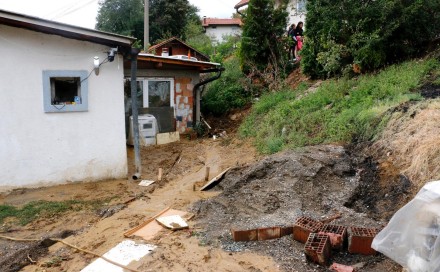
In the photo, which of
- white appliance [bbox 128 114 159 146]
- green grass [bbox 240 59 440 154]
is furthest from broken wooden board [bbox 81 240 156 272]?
white appliance [bbox 128 114 159 146]

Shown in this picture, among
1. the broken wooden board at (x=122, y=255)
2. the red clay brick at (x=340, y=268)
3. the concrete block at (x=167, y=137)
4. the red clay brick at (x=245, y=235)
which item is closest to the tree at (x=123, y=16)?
the concrete block at (x=167, y=137)

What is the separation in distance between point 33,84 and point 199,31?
26.9m

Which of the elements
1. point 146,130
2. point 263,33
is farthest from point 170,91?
point 263,33

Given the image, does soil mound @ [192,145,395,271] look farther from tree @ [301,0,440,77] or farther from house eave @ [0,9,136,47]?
tree @ [301,0,440,77]

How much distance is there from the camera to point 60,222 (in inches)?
241

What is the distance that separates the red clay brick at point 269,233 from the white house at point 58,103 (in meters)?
4.94

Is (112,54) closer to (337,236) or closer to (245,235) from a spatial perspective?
(245,235)

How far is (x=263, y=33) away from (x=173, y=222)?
36.1 feet

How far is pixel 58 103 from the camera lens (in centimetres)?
796

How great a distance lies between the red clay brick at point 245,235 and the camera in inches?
184

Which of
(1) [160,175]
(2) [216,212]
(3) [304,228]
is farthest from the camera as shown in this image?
(1) [160,175]

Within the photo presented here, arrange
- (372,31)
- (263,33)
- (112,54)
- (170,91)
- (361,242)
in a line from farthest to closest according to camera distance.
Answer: (263,33), (170,91), (372,31), (112,54), (361,242)

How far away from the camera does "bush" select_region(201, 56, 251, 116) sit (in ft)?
47.4

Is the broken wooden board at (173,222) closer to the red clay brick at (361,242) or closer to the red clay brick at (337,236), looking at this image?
the red clay brick at (337,236)
